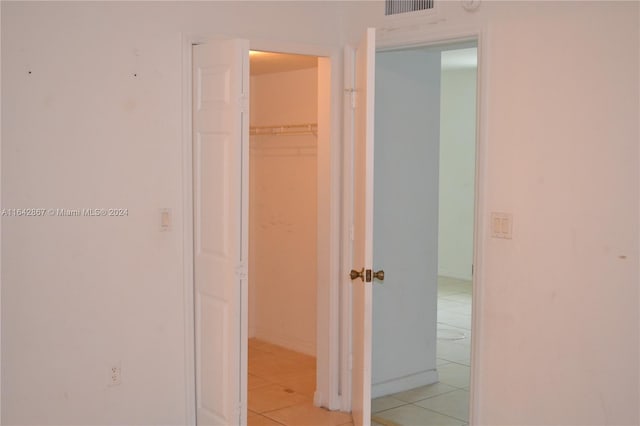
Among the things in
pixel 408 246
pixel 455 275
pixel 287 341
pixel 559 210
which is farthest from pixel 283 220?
pixel 455 275

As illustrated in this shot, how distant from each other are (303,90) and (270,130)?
0.41 m

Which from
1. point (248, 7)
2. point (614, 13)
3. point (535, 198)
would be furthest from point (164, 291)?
point (614, 13)

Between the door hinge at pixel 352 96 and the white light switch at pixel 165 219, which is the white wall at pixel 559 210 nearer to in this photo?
the door hinge at pixel 352 96

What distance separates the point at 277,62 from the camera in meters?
5.04

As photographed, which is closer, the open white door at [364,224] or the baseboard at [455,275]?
the open white door at [364,224]

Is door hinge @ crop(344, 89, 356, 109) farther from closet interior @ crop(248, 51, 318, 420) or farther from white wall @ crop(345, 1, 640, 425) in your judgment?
closet interior @ crop(248, 51, 318, 420)

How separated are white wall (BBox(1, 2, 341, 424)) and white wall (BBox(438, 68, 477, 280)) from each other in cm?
532

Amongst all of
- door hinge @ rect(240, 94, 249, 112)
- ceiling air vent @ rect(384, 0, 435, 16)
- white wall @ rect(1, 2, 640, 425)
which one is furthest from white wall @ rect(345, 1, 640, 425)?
door hinge @ rect(240, 94, 249, 112)

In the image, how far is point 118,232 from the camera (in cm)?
347

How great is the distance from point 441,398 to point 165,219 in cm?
209

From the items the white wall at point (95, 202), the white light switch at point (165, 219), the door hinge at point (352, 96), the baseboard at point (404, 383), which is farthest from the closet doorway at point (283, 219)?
the white light switch at point (165, 219)

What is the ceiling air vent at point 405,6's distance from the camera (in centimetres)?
366

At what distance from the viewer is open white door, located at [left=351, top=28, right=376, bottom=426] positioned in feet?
10.8

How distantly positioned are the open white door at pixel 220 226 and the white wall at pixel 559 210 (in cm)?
113
